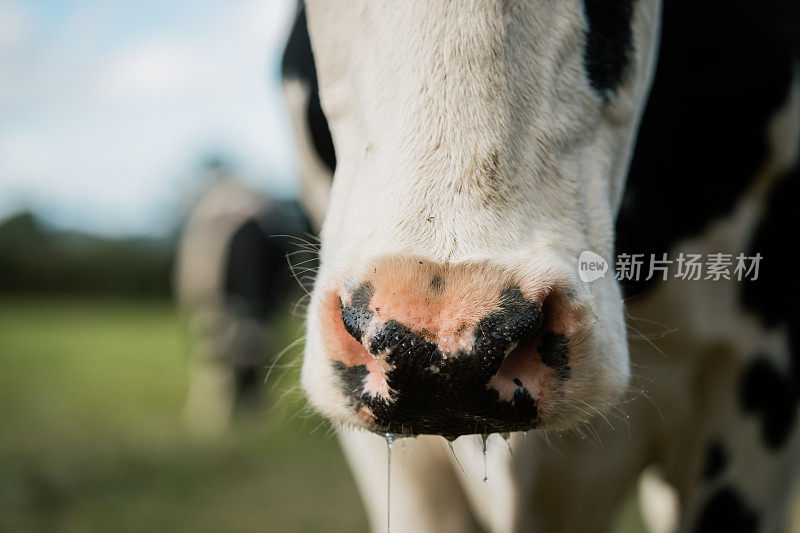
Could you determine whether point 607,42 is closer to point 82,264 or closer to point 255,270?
point 255,270

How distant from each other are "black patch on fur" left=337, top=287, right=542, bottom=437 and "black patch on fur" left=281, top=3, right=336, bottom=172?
692 mm

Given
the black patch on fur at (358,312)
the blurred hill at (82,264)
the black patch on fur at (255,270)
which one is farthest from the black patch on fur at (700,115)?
the blurred hill at (82,264)

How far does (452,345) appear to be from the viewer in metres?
0.66

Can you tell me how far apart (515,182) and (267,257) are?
5998 mm

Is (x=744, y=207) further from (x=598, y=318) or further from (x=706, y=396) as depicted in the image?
(x=598, y=318)

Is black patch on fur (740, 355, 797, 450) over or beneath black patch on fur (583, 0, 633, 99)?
beneath

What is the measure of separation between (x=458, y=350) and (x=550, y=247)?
17 centimetres

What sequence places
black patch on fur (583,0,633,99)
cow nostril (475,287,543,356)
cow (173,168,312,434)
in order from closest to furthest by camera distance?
cow nostril (475,287,543,356)
black patch on fur (583,0,633,99)
cow (173,168,312,434)

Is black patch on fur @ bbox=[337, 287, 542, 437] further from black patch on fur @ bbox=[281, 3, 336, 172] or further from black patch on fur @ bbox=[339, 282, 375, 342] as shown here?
black patch on fur @ bbox=[281, 3, 336, 172]

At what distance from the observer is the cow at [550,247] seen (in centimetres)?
70

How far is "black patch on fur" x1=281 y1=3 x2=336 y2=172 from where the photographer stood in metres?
1.35

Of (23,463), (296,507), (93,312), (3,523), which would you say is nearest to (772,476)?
(296,507)

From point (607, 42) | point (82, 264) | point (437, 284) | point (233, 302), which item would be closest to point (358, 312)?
point (437, 284)

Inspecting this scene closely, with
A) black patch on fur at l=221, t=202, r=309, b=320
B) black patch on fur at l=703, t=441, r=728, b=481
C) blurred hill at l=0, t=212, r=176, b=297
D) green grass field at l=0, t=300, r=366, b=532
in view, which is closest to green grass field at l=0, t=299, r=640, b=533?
green grass field at l=0, t=300, r=366, b=532
